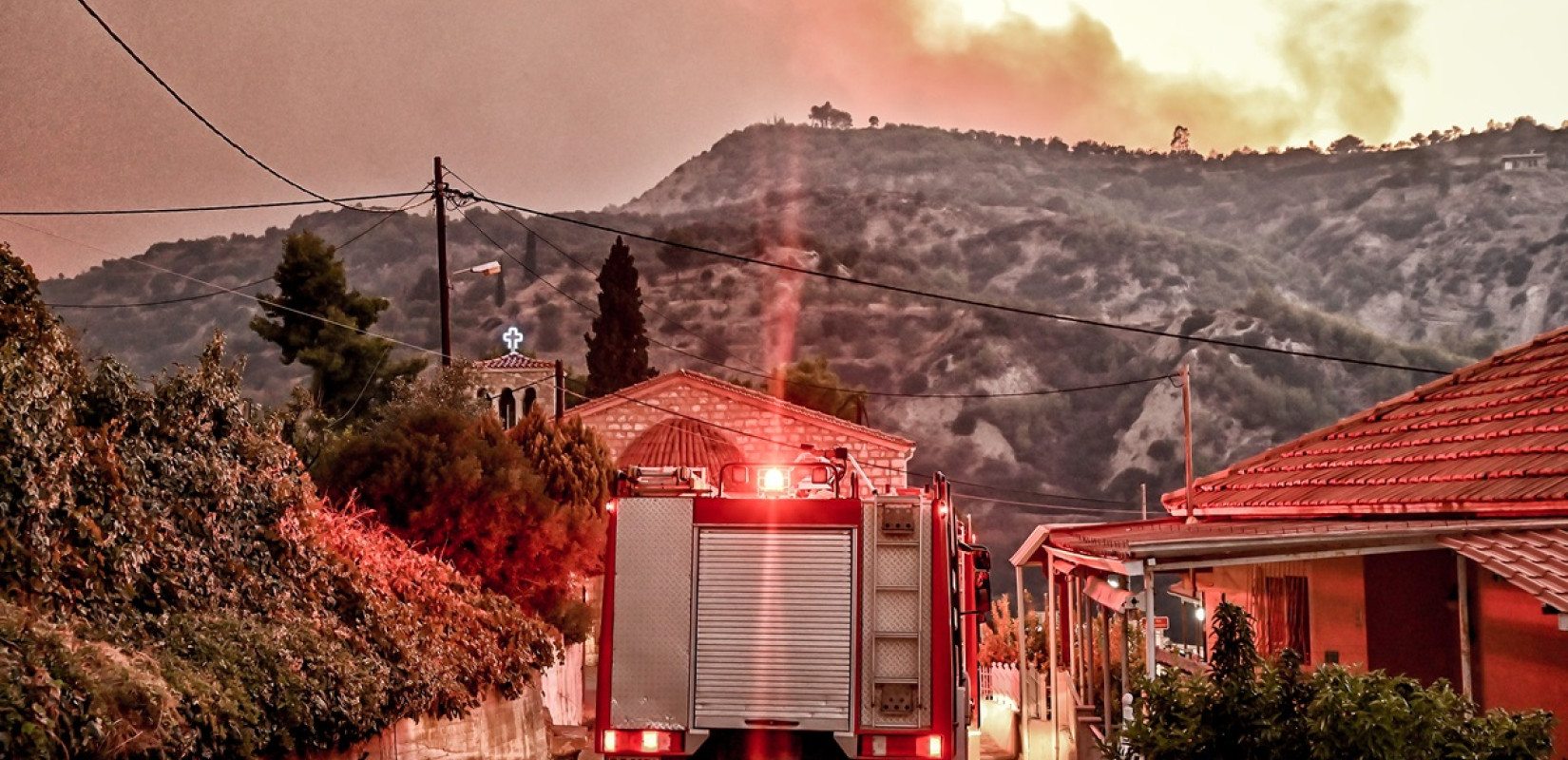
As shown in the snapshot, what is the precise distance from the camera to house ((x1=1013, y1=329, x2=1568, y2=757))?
1383 centimetres

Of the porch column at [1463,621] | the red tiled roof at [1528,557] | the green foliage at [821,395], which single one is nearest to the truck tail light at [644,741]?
the red tiled roof at [1528,557]

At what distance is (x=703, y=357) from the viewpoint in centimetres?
12912

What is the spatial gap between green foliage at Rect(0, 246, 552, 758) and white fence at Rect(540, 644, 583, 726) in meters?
7.80

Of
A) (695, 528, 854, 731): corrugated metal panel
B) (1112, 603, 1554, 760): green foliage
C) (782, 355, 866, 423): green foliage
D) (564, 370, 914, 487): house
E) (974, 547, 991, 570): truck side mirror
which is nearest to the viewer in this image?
(1112, 603, 1554, 760): green foliage

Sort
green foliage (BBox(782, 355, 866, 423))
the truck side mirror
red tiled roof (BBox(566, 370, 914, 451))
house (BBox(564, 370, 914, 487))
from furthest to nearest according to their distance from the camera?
green foliage (BBox(782, 355, 866, 423)), red tiled roof (BBox(566, 370, 914, 451)), house (BBox(564, 370, 914, 487)), the truck side mirror

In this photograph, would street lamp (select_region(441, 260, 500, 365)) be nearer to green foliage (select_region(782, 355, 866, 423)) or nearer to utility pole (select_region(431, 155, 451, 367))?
utility pole (select_region(431, 155, 451, 367))

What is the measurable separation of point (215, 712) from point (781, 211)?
535ft

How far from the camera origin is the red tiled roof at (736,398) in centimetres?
4881

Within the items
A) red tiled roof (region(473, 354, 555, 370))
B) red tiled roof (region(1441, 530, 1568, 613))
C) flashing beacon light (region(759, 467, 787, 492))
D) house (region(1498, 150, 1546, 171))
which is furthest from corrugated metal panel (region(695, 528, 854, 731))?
house (region(1498, 150, 1546, 171))

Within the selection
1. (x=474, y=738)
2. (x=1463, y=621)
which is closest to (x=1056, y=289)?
(x=474, y=738)

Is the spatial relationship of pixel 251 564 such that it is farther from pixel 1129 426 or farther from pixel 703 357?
pixel 703 357

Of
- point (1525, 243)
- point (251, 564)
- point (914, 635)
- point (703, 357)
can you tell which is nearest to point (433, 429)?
point (251, 564)

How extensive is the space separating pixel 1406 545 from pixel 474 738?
35.8 feet

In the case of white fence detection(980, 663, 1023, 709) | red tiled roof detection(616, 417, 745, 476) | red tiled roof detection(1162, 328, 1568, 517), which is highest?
red tiled roof detection(616, 417, 745, 476)
